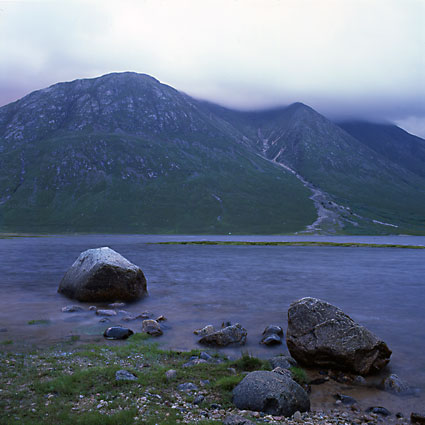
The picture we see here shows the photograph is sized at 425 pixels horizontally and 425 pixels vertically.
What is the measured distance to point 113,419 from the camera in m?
9.12

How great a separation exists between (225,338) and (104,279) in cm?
1359

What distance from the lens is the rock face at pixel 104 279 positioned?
1086 inches

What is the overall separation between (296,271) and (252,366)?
41541 millimetres

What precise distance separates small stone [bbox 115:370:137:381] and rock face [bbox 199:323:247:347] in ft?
19.7

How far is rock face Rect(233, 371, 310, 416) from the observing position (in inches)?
418

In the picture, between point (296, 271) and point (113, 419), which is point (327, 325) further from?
point (296, 271)

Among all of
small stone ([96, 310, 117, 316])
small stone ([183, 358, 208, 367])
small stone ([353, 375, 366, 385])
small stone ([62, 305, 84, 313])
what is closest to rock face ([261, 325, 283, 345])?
small stone ([183, 358, 208, 367])

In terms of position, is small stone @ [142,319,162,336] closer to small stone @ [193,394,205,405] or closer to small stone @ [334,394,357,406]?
small stone @ [193,394,205,405]

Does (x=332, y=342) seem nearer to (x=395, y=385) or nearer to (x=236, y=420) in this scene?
(x=395, y=385)

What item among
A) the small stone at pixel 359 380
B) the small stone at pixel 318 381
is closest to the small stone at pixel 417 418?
the small stone at pixel 359 380

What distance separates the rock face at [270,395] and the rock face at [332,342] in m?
3.85

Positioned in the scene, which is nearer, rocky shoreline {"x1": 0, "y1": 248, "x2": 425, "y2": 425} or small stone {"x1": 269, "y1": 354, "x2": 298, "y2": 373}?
rocky shoreline {"x1": 0, "y1": 248, "x2": 425, "y2": 425}

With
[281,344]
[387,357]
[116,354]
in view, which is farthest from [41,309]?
[387,357]

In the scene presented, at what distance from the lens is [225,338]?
17.8 m
